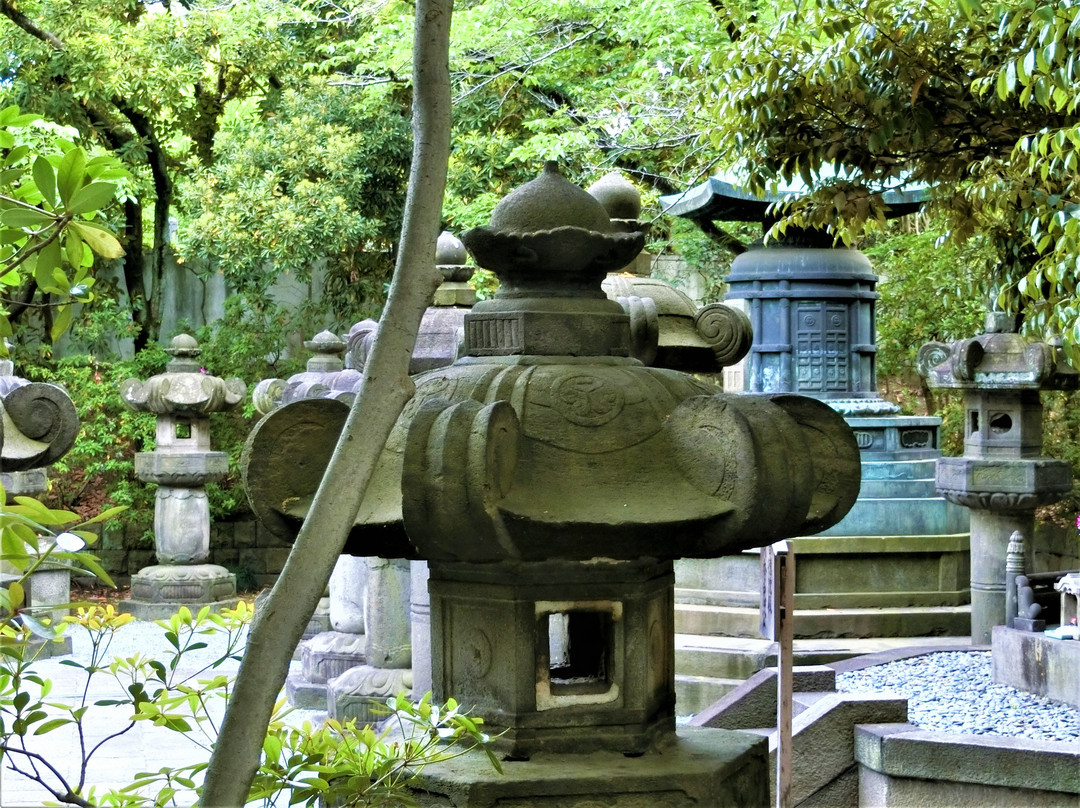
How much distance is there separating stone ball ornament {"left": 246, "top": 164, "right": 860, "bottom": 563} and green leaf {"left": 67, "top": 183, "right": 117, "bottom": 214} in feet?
3.35

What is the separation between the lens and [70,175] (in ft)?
6.74

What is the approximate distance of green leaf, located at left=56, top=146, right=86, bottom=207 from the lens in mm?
2051

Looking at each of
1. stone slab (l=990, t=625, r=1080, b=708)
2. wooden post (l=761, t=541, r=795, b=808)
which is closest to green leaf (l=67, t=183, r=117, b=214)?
wooden post (l=761, t=541, r=795, b=808)

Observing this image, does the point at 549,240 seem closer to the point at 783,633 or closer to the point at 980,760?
the point at 783,633

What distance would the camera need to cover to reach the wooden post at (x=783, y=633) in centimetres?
462

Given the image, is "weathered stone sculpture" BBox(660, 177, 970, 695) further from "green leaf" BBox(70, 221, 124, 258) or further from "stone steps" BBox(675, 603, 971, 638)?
"green leaf" BBox(70, 221, 124, 258)

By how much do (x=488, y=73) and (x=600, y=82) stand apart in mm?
1393

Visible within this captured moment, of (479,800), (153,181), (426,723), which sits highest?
(153,181)

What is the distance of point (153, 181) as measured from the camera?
16.6 metres

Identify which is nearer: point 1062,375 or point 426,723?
point 426,723

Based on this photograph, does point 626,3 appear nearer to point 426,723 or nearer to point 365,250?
point 365,250

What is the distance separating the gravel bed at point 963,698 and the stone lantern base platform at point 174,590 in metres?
7.30

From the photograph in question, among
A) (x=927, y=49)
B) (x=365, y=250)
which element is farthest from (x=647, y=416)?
(x=365, y=250)

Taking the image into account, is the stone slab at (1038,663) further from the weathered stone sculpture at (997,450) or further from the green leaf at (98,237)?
the green leaf at (98,237)
